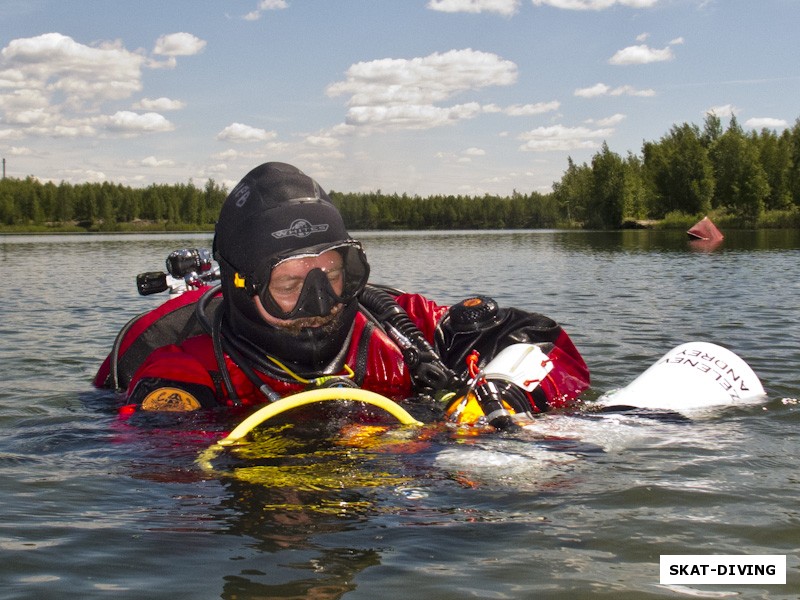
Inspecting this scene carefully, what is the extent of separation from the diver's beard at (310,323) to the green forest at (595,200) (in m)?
41.4

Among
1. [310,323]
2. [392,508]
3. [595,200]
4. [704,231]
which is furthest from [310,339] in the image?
[595,200]

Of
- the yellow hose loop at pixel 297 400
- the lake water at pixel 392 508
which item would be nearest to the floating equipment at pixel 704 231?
the lake water at pixel 392 508

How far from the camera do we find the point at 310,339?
462cm

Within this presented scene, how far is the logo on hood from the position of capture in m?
4.51

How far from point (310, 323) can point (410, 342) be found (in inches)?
26.4

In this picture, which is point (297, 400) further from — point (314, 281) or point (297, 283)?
point (297, 283)

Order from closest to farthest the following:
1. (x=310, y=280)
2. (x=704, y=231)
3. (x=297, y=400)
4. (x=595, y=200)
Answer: (x=297, y=400) < (x=310, y=280) < (x=704, y=231) < (x=595, y=200)

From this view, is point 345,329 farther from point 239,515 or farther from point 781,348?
point 781,348

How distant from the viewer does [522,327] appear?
5.26 metres

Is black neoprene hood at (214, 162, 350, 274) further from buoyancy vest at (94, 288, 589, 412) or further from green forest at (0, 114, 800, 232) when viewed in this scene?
green forest at (0, 114, 800, 232)

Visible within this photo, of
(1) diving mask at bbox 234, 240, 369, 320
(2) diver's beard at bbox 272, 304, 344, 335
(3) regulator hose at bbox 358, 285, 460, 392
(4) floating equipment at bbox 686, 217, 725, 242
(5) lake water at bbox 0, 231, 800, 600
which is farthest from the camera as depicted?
(4) floating equipment at bbox 686, 217, 725, 242

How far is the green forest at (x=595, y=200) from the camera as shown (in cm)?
8206

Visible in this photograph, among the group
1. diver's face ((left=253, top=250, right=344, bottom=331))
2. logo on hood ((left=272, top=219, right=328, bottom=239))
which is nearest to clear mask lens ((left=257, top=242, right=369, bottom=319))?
diver's face ((left=253, top=250, right=344, bottom=331))

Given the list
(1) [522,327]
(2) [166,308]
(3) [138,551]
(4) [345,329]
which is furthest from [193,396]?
(1) [522,327]
